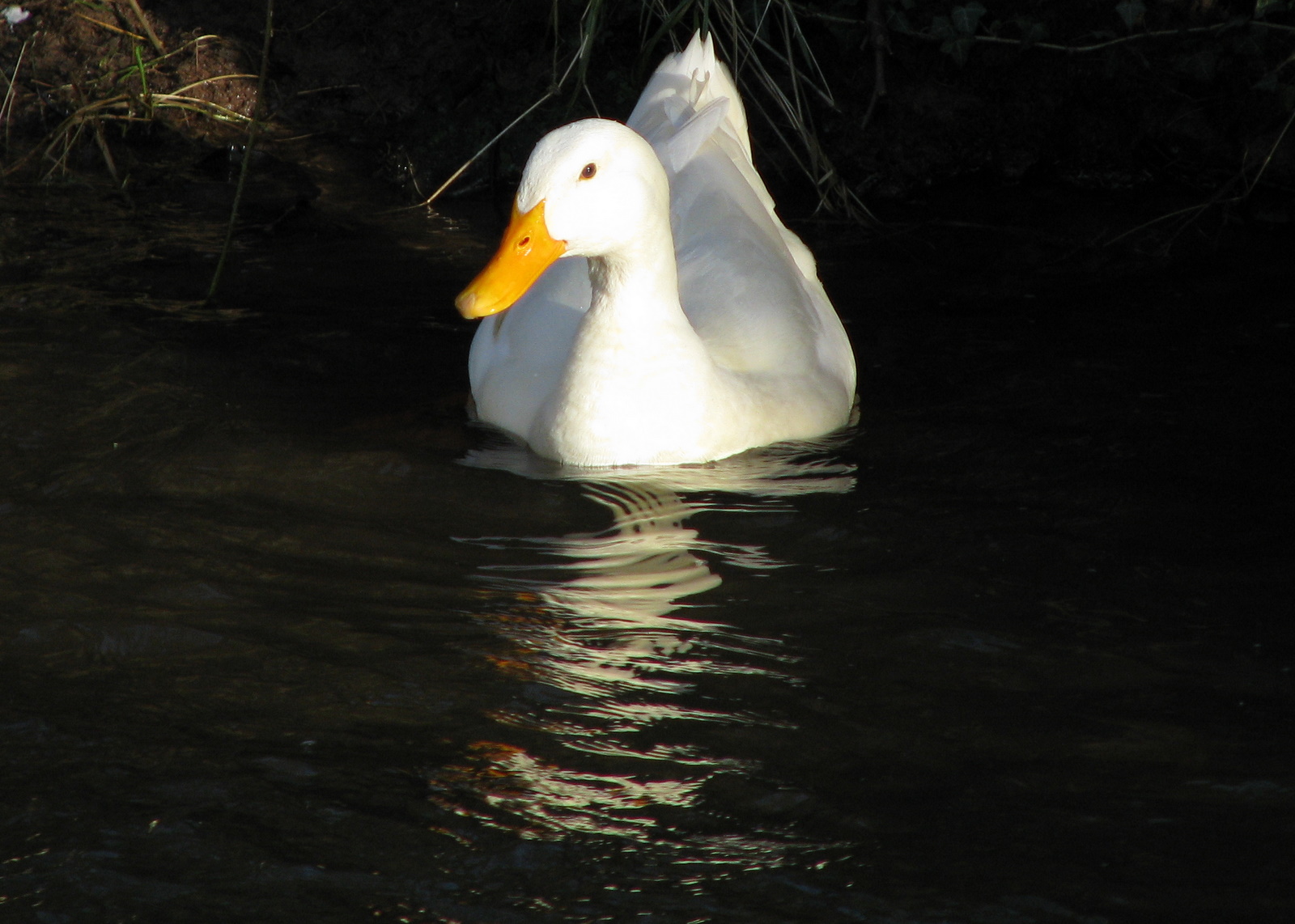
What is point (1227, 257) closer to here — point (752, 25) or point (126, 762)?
point (752, 25)

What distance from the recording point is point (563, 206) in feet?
13.0

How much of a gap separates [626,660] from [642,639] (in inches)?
4.7

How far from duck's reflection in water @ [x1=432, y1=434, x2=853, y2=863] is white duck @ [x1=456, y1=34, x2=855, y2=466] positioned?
5.8 inches

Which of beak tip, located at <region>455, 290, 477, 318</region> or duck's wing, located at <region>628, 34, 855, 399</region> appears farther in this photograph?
duck's wing, located at <region>628, 34, 855, 399</region>

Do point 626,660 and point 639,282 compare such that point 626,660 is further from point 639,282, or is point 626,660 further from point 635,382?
point 639,282

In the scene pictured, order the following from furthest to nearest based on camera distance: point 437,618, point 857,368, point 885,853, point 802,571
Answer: point 857,368 < point 802,571 < point 437,618 < point 885,853

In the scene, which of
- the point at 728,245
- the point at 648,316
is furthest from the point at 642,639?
the point at 728,245

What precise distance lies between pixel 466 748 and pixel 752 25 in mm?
5020

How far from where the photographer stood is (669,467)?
4273 millimetres

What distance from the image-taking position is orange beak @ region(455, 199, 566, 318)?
3926 mm

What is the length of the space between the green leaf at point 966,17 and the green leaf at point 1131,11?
65 centimetres

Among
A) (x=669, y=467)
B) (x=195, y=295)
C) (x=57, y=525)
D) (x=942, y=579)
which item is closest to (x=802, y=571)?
(x=942, y=579)

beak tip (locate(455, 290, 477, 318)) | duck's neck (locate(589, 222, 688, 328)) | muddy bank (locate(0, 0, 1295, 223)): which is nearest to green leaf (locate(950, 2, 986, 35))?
muddy bank (locate(0, 0, 1295, 223))

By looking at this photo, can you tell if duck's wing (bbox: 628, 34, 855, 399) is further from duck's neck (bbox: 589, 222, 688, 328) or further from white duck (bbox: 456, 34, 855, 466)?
duck's neck (bbox: 589, 222, 688, 328)
